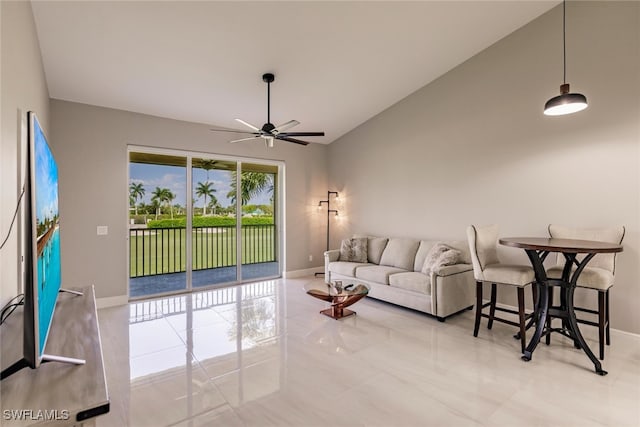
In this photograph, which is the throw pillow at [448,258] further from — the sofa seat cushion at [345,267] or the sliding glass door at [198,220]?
the sliding glass door at [198,220]

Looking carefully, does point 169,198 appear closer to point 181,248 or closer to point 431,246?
point 181,248

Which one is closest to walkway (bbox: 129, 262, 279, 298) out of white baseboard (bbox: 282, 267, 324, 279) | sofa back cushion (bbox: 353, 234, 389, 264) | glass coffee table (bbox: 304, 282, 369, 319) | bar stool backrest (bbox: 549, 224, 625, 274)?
white baseboard (bbox: 282, 267, 324, 279)

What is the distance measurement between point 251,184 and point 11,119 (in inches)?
159

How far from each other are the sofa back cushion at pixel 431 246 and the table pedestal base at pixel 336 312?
1324 millimetres

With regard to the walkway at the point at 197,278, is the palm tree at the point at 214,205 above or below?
above

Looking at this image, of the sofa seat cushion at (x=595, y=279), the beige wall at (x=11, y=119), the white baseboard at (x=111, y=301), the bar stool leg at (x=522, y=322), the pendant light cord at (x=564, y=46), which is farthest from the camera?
the white baseboard at (x=111, y=301)

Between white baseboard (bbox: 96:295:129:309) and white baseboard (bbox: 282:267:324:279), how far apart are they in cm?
271

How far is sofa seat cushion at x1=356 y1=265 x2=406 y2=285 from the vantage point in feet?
14.3

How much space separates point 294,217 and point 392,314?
2.92 meters

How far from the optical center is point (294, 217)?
6.17 meters

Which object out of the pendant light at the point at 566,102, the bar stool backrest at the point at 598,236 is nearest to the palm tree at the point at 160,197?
the pendant light at the point at 566,102

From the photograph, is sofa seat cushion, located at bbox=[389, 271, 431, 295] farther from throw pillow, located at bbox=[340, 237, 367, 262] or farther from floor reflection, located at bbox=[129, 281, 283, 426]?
floor reflection, located at bbox=[129, 281, 283, 426]

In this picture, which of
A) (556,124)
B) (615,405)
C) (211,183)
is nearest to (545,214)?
(556,124)

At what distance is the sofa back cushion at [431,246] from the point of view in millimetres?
4238
